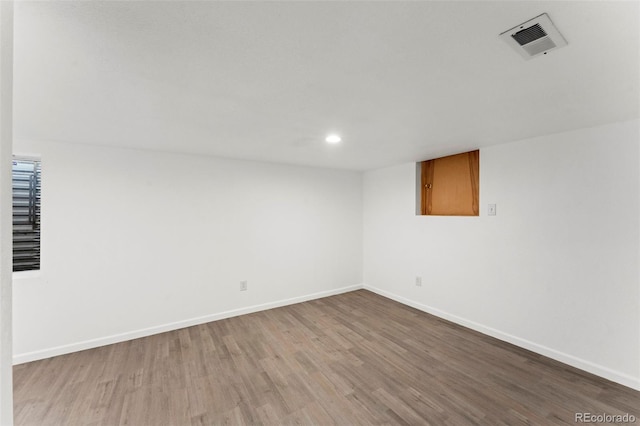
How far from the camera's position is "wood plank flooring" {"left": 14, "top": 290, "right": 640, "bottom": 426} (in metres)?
1.87

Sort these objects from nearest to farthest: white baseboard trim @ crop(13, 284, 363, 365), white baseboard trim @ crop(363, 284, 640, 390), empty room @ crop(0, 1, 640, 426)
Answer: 1. empty room @ crop(0, 1, 640, 426)
2. white baseboard trim @ crop(363, 284, 640, 390)
3. white baseboard trim @ crop(13, 284, 363, 365)

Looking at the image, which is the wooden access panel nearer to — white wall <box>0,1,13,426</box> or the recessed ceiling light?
the recessed ceiling light

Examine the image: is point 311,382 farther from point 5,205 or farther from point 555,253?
point 555,253

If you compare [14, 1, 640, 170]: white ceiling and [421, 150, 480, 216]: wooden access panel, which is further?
[421, 150, 480, 216]: wooden access panel

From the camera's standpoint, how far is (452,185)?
365cm

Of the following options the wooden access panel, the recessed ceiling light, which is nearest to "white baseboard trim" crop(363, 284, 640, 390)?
the wooden access panel

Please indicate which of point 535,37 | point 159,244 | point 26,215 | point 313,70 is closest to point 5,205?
point 313,70

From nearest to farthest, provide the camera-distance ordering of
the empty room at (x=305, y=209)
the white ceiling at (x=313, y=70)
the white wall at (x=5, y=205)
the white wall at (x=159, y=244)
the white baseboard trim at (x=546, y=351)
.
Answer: the white wall at (x=5, y=205) → the white ceiling at (x=313, y=70) → the empty room at (x=305, y=209) → the white baseboard trim at (x=546, y=351) → the white wall at (x=159, y=244)

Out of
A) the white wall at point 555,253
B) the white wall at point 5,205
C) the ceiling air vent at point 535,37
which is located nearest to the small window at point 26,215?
the white wall at point 5,205

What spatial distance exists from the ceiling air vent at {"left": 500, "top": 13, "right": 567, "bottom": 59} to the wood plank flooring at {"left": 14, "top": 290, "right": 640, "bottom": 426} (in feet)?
7.58

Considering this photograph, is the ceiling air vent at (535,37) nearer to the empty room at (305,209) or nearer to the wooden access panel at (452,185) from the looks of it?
the empty room at (305,209)

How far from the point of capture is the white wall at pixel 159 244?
273 cm

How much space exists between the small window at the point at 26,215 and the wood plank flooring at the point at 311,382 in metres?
1.07

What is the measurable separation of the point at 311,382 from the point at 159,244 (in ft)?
8.01
